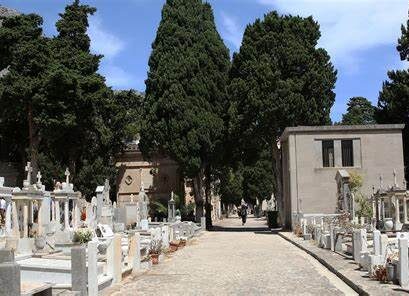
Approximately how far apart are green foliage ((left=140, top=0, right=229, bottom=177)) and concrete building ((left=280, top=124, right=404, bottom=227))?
23.3 feet

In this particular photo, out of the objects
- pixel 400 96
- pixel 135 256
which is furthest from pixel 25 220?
pixel 400 96

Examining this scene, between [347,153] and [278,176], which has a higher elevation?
[347,153]

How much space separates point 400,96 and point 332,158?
947 cm

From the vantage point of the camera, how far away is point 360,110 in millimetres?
91438

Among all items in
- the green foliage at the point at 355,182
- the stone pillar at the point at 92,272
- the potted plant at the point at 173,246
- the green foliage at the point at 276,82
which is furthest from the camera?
the green foliage at the point at 276,82

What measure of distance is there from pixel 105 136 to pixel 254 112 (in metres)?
13.9

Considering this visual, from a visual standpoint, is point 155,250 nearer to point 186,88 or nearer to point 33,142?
point 186,88

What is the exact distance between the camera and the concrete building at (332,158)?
36062mm

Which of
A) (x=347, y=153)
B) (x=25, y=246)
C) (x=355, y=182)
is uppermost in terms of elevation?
(x=347, y=153)

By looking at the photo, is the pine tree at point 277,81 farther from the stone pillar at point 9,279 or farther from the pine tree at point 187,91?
the stone pillar at point 9,279

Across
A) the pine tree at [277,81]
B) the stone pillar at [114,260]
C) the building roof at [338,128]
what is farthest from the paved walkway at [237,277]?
A: the pine tree at [277,81]

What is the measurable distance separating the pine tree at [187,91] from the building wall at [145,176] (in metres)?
10.7

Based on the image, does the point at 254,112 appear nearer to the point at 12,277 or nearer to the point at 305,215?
the point at 305,215

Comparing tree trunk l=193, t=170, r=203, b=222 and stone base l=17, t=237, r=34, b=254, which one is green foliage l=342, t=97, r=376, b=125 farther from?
stone base l=17, t=237, r=34, b=254
